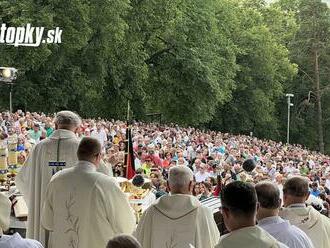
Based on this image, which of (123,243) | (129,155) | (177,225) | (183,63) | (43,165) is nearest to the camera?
(123,243)

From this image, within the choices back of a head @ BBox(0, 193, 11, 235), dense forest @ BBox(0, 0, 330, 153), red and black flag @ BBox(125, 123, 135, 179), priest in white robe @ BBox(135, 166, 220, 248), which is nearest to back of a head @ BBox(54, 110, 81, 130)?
priest in white robe @ BBox(135, 166, 220, 248)

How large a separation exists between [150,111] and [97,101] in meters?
7.29

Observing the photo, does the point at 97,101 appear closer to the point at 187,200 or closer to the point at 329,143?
the point at 329,143

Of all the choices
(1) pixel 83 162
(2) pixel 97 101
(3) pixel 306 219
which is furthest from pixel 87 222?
(2) pixel 97 101

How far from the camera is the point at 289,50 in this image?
58031 mm

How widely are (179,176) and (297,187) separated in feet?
2.83

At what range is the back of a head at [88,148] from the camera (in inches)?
218

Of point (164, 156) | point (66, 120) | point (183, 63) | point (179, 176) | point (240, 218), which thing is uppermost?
point (183, 63)

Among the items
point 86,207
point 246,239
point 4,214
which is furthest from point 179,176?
point 246,239

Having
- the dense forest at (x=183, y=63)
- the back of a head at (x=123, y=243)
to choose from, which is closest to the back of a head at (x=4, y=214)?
the back of a head at (x=123, y=243)

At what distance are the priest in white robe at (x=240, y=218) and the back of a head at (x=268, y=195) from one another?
601mm

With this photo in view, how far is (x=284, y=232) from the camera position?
4.33 meters

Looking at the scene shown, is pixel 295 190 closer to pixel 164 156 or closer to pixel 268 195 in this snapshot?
pixel 268 195

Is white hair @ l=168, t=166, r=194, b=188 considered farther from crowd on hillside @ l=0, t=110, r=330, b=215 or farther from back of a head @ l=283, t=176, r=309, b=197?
crowd on hillside @ l=0, t=110, r=330, b=215
